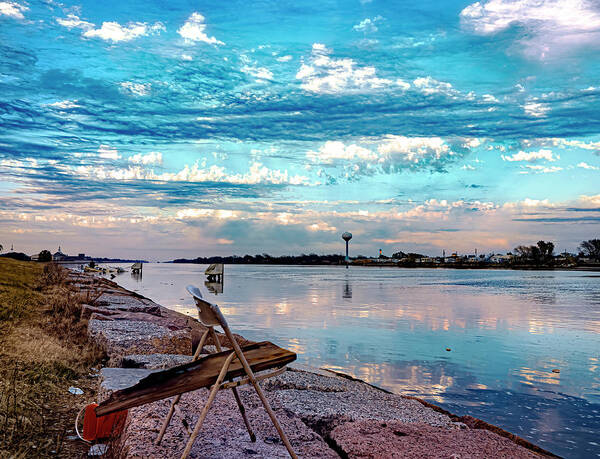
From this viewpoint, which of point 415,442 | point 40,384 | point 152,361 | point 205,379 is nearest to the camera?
point 205,379

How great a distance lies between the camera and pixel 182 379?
353 cm

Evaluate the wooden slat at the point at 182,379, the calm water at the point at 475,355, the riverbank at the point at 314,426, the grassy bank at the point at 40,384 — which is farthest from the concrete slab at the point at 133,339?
the wooden slat at the point at 182,379

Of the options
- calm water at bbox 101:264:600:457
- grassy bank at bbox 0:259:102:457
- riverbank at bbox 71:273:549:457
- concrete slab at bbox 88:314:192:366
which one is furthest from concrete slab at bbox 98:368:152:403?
calm water at bbox 101:264:600:457

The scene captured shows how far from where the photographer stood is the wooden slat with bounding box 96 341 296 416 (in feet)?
10.9

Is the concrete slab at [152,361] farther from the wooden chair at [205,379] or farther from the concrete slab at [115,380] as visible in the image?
the wooden chair at [205,379]

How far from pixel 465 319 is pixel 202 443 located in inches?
661

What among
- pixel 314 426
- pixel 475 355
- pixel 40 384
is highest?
pixel 40 384

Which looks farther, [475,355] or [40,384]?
[475,355]

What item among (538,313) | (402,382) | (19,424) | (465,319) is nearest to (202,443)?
(19,424)

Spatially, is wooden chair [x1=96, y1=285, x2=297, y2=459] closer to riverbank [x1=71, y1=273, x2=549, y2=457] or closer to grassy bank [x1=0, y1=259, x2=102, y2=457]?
riverbank [x1=71, y1=273, x2=549, y2=457]

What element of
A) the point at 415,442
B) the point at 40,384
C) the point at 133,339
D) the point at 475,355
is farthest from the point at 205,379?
the point at 475,355

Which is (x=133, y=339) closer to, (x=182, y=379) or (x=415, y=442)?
(x=182, y=379)

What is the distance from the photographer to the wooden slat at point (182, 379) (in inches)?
131

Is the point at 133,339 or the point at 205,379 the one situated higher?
the point at 205,379
